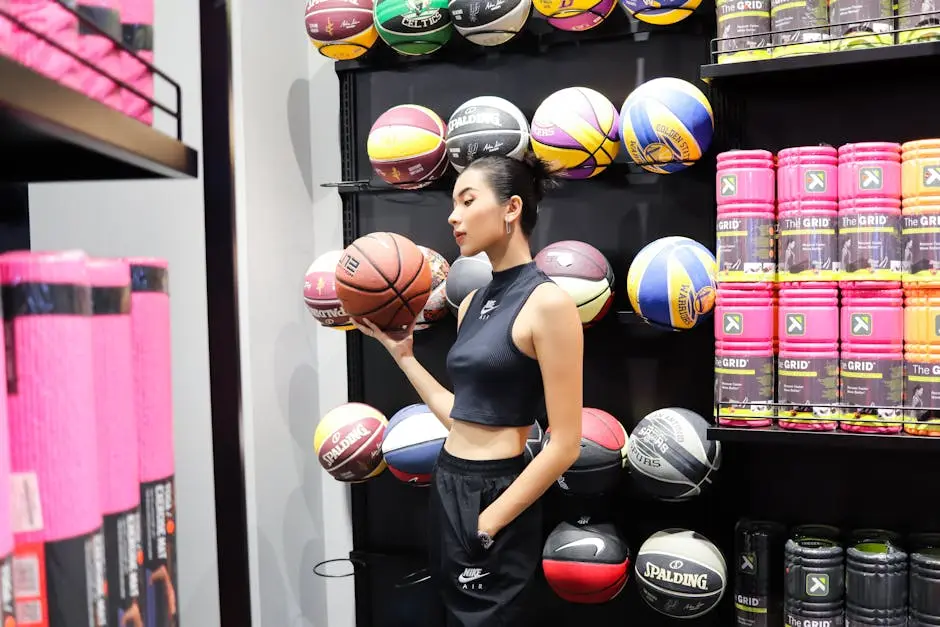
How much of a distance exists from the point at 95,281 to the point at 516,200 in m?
1.73

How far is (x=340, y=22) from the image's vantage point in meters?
3.11

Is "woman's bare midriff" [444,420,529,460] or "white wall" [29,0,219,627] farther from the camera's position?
"white wall" [29,0,219,627]

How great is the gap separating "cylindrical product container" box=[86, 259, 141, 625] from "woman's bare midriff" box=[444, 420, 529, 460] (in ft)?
5.25

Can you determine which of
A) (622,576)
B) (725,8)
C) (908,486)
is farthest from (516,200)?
(908,486)

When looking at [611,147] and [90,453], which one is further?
[611,147]

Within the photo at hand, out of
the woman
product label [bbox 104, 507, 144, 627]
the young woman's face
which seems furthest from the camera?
the young woman's face

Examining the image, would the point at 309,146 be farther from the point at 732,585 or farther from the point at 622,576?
the point at 732,585

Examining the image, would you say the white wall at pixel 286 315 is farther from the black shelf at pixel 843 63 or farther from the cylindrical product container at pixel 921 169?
the cylindrical product container at pixel 921 169

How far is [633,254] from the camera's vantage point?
3.22m

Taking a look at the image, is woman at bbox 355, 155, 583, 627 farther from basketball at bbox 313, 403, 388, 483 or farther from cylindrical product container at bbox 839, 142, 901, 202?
cylindrical product container at bbox 839, 142, 901, 202

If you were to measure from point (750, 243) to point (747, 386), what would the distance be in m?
0.43

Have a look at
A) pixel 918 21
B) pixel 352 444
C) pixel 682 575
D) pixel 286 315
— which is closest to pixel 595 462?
pixel 682 575

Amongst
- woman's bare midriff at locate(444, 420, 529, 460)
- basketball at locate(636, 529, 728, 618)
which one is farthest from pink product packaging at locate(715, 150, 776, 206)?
basketball at locate(636, 529, 728, 618)

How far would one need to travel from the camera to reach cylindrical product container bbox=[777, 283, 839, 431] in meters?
2.45
